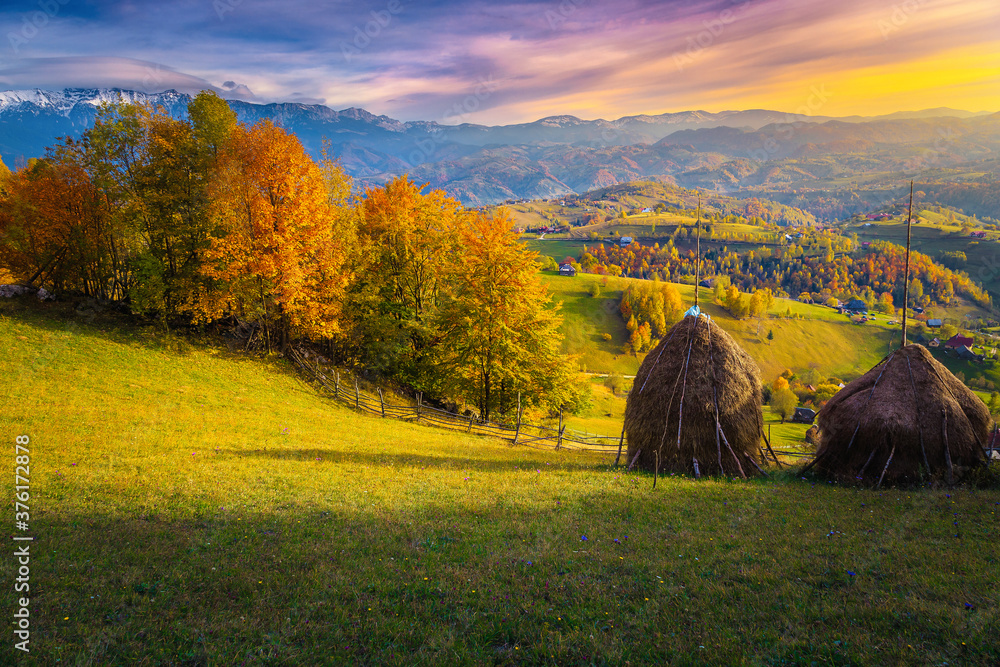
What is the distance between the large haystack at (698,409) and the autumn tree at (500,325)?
1092cm

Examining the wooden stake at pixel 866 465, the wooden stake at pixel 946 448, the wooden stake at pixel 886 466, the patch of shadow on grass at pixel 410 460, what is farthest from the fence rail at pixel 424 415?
the wooden stake at pixel 946 448

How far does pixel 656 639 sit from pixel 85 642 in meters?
7.76

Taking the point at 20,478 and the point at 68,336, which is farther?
the point at 68,336

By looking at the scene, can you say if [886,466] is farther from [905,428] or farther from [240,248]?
[240,248]

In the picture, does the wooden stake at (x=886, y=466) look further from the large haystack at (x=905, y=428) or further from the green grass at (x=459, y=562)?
the green grass at (x=459, y=562)

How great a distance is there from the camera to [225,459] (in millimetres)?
15883

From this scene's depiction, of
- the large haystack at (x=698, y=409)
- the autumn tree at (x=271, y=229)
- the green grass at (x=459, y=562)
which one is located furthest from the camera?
the autumn tree at (x=271, y=229)

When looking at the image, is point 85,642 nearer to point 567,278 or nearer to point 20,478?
point 20,478

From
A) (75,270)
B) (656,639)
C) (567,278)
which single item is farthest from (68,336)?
(567,278)

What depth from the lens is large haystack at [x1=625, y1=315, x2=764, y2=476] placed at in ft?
58.8

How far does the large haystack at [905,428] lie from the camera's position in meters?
16.2

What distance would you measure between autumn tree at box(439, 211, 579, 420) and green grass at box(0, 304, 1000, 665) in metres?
11.9

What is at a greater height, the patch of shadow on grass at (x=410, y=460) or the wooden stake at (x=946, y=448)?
the wooden stake at (x=946, y=448)

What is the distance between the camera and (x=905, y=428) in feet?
53.7
